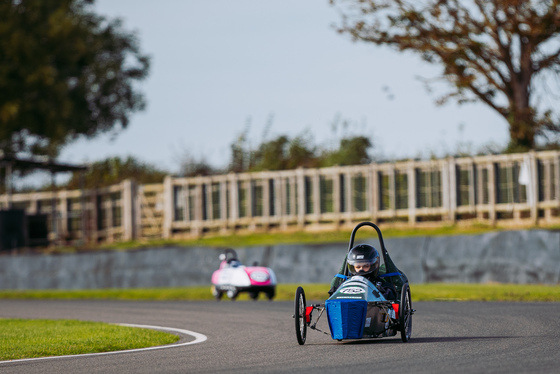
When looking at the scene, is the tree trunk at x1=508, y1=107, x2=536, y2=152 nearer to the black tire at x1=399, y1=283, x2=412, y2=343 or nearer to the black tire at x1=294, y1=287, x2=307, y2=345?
the black tire at x1=399, y1=283, x2=412, y2=343

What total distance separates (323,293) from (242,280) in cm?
178

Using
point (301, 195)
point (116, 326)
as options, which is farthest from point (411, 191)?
point (116, 326)

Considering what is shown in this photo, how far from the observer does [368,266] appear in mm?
11719

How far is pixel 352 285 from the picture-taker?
11.2m

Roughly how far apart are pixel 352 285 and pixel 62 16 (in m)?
33.6

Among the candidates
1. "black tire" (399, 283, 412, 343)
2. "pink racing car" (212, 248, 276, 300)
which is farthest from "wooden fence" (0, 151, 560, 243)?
"black tire" (399, 283, 412, 343)

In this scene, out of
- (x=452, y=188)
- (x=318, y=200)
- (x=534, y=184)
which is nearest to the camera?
(x=534, y=184)

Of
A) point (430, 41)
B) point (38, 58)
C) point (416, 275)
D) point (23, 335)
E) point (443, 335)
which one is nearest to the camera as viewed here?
point (443, 335)

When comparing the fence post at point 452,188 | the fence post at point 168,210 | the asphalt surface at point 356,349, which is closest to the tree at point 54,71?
the fence post at point 168,210

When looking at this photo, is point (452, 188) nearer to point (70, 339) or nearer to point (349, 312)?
point (70, 339)

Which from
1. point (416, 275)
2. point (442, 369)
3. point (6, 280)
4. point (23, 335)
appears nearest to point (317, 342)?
point (442, 369)

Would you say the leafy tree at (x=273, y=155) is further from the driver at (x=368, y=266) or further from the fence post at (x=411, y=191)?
the driver at (x=368, y=266)

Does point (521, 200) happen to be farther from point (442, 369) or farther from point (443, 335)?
point (442, 369)

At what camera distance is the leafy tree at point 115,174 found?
4222cm
